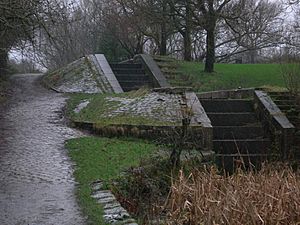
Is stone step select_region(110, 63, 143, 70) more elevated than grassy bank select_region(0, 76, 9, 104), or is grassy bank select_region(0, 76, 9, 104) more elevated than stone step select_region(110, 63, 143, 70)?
stone step select_region(110, 63, 143, 70)

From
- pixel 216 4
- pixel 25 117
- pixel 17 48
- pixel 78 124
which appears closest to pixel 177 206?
pixel 78 124

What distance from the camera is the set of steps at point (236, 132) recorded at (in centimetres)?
1417

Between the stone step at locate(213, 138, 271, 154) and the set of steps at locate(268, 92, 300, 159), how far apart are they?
2.39 ft

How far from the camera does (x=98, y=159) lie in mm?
11312

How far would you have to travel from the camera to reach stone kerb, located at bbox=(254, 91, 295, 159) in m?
14.5

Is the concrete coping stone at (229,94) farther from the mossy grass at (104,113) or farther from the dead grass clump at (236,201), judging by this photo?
the dead grass clump at (236,201)

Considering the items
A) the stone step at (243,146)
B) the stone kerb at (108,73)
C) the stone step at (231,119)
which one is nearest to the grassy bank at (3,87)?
the stone kerb at (108,73)

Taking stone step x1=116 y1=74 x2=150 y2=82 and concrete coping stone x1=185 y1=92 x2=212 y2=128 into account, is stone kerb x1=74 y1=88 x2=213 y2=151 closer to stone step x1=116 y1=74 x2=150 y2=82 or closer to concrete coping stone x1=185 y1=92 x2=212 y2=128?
concrete coping stone x1=185 y1=92 x2=212 y2=128

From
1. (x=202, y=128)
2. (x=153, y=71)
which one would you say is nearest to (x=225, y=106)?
(x=202, y=128)

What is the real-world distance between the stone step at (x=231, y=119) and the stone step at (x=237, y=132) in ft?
1.67

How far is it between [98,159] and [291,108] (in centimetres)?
739

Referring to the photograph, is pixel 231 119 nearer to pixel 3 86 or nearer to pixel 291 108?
pixel 291 108

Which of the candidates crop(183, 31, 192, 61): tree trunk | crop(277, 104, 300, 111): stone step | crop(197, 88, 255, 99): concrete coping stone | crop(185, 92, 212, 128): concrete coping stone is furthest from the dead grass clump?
crop(183, 31, 192, 61): tree trunk

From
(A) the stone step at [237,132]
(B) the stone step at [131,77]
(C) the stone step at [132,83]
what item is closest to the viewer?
(A) the stone step at [237,132]
